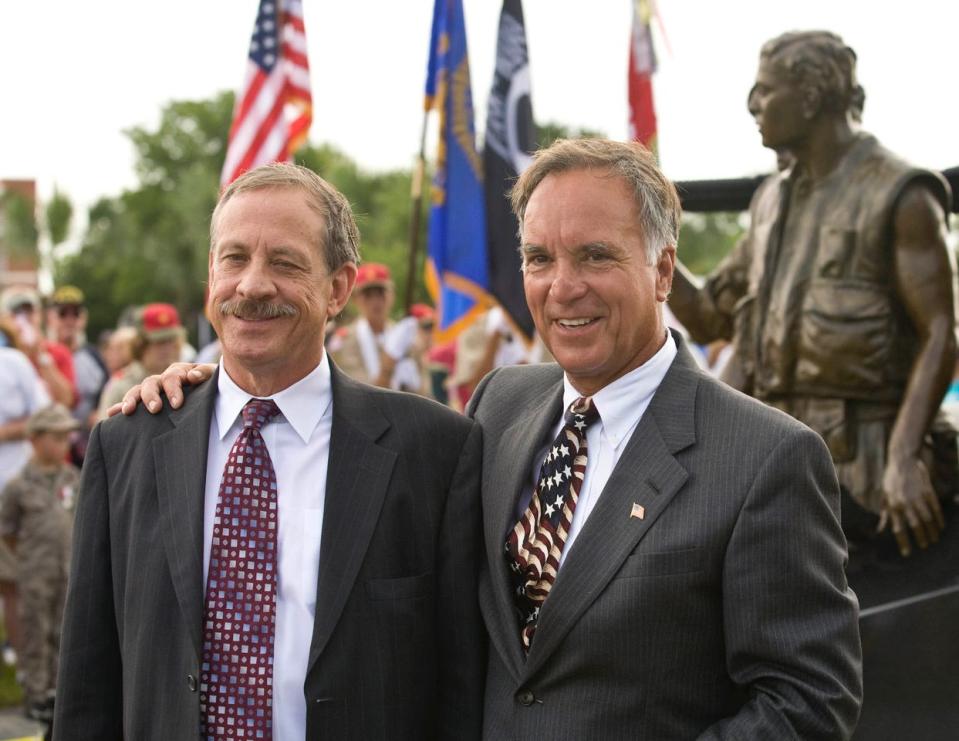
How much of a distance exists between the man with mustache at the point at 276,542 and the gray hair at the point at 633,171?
1.97ft

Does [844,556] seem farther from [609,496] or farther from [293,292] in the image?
[293,292]

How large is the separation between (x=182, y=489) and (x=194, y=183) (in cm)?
5806

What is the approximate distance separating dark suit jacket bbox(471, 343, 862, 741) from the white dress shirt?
0.21 ft

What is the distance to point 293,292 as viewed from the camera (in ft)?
8.53

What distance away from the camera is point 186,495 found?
8.36 feet

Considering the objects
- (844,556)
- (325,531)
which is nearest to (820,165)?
(844,556)

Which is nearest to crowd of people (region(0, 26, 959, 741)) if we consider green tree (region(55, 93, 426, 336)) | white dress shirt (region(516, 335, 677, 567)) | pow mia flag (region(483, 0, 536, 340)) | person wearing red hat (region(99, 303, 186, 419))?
white dress shirt (region(516, 335, 677, 567))

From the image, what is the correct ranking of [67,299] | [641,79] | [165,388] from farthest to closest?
[67,299] → [641,79] → [165,388]

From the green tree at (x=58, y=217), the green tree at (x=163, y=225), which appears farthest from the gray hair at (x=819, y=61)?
the green tree at (x=58, y=217)

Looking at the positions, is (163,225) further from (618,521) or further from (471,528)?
(618,521)

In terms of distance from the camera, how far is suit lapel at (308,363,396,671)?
246 cm

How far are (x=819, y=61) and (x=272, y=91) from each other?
4.68 meters

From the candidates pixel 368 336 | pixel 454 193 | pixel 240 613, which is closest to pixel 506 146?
pixel 454 193

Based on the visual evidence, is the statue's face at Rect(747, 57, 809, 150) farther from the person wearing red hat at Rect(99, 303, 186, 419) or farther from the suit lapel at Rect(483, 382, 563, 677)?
the person wearing red hat at Rect(99, 303, 186, 419)
